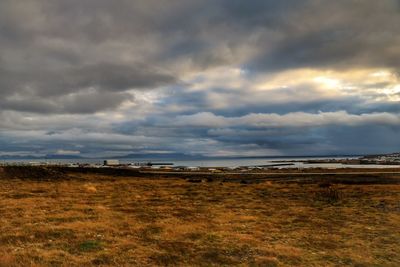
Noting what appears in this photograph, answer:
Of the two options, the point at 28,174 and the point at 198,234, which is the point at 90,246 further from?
the point at 28,174

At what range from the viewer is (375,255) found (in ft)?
56.2

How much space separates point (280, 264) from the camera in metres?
15.8

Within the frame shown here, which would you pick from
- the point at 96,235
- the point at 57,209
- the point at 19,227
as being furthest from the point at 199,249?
the point at 57,209

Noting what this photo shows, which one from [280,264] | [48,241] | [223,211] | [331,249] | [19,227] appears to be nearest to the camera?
[280,264]

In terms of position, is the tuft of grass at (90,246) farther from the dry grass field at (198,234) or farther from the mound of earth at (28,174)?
the mound of earth at (28,174)

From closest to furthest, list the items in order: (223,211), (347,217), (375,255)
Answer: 1. (375,255)
2. (347,217)
3. (223,211)

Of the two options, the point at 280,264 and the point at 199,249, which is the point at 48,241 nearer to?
the point at 199,249

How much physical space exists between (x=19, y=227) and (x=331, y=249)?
1832 cm

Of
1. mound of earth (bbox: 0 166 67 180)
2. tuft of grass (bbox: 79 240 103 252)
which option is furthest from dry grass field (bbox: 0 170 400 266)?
mound of earth (bbox: 0 166 67 180)

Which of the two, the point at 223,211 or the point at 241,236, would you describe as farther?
the point at 223,211

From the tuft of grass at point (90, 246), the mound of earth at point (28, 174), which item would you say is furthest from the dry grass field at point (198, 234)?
the mound of earth at point (28, 174)

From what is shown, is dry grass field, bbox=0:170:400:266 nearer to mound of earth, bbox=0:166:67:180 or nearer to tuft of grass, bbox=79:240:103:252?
tuft of grass, bbox=79:240:103:252

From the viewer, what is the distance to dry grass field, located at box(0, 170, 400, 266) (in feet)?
54.0

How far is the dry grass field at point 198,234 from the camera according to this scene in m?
16.5
